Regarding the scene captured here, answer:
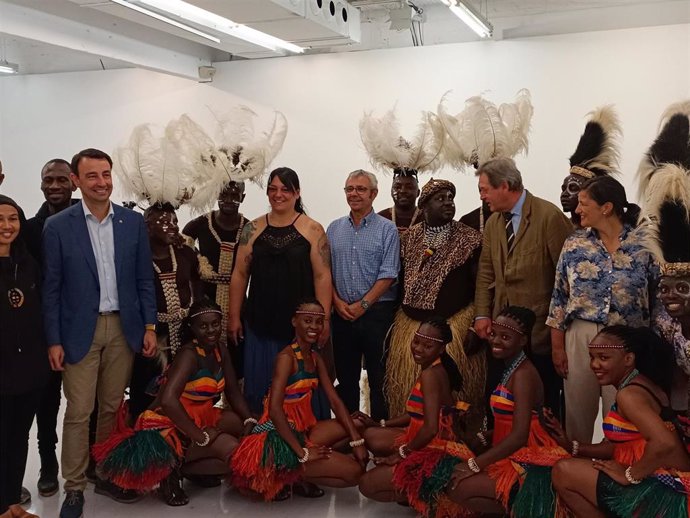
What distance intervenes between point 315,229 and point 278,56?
5386 mm

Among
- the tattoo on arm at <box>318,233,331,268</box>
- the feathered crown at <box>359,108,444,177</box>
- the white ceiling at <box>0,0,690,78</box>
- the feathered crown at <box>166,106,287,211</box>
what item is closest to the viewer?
the tattoo on arm at <box>318,233,331,268</box>

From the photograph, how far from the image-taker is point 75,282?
3305mm

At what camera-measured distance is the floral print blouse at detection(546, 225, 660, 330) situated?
3.20 metres

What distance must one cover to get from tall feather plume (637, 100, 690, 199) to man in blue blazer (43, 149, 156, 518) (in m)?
2.31

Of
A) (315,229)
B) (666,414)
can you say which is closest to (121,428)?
(315,229)

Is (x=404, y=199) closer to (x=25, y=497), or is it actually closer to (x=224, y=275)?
(x=224, y=275)

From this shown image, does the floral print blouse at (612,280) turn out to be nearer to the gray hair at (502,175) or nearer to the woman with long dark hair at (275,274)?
the gray hair at (502,175)

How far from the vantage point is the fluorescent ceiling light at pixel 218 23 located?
5.90 meters

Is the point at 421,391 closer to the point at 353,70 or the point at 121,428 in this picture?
the point at 121,428

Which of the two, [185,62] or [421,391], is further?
[185,62]

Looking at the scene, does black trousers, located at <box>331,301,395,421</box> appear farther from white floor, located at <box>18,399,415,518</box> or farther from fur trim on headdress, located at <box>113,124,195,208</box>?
fur trim on headdress, located at <box>113,124,195,208</box>

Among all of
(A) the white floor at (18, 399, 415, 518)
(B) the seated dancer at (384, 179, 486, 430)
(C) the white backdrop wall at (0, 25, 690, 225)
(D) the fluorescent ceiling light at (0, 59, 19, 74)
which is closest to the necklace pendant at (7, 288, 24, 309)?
(A) the white floor at (18, 399, 415, 518)

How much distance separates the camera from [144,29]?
807 cm

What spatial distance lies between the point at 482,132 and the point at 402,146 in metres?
0.48
